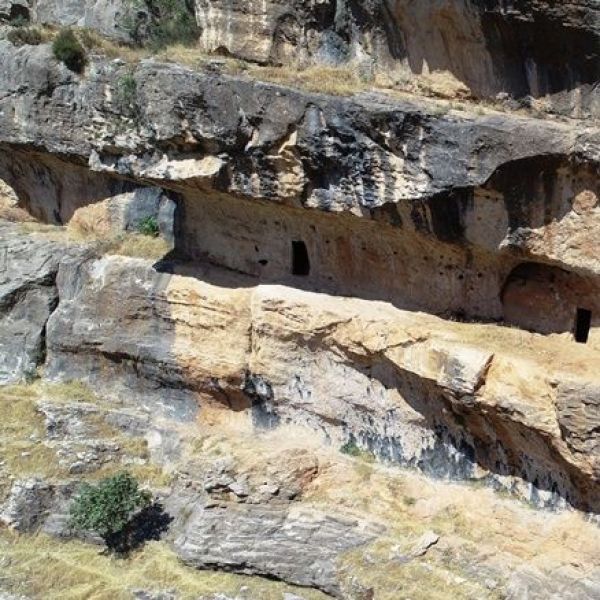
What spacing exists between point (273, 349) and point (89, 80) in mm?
5583

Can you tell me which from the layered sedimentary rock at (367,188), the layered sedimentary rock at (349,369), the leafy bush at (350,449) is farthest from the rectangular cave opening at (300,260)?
the leafy bush at (350,449)

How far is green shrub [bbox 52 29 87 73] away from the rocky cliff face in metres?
0.32

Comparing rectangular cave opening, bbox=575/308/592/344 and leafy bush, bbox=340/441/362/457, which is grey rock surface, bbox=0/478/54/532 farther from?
rectangular cave opening, bbox=575/308/592/344

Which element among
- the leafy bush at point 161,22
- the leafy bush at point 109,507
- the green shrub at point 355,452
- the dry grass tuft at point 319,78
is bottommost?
the leafy bush at point 109,507

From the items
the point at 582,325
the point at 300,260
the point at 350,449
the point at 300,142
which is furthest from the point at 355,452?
the point at 300,142

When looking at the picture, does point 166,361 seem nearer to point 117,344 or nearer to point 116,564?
point 117,344

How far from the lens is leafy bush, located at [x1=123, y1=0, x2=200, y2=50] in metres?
15.4

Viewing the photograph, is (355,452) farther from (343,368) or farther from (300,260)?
(300,260)

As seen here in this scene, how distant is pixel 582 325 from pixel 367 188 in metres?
3.53

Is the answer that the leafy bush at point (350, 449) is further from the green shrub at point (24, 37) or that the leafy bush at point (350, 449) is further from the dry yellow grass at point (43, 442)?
the green shrub at point (24, 37)

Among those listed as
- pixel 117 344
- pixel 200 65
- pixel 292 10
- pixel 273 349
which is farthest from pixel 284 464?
pixel 292 10

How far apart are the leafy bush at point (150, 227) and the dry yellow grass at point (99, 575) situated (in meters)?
5.82

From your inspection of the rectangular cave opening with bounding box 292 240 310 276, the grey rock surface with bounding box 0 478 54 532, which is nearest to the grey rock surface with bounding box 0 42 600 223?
the rectangular cave opening with bounding box 292 240 310 276

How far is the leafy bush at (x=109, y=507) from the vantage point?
477 inches
